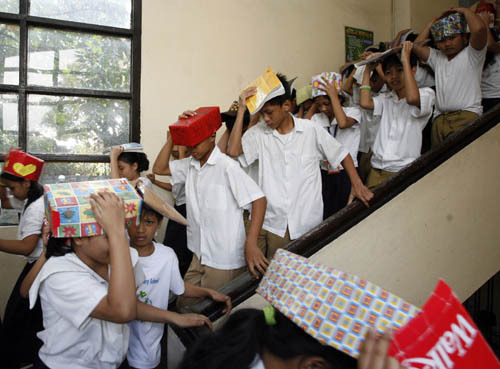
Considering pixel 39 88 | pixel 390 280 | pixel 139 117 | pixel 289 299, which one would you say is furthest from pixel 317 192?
pixel 39 88

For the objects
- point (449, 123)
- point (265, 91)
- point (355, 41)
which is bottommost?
point (449, 123)

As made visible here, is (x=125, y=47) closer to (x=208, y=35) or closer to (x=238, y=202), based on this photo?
(x=208, y=35)

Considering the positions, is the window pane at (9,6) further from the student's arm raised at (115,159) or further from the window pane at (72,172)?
the student's arm raised at (115,159)

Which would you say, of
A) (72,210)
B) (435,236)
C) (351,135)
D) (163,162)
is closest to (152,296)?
(72,210)

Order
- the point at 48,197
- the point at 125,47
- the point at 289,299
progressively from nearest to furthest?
the point at 289,299 → the point at 48,197 → the point at 125,47

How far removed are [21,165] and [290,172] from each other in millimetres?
1570

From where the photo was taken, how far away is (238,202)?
1.88 metres

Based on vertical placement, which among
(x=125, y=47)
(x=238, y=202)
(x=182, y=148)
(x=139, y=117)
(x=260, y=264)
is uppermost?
(x=125, y=47)

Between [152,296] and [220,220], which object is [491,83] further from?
[152,296]

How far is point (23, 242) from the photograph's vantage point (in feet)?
6.52

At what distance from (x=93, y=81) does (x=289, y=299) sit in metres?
3.05

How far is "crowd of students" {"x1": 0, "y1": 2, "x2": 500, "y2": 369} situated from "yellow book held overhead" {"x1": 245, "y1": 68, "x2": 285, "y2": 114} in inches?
1.6

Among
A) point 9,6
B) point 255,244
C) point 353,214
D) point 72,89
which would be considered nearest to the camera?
point 353,214

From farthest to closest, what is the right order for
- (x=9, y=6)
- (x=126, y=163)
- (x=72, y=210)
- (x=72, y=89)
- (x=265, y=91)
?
(x=72, y=89) < (x=9, y=6) < (x=126, y=163) < (x=265, y=91) < (x=72, y=210)
